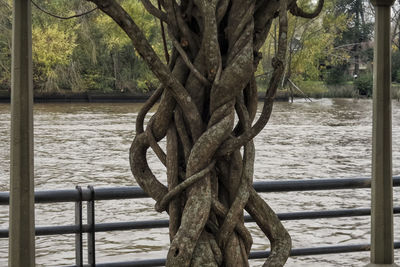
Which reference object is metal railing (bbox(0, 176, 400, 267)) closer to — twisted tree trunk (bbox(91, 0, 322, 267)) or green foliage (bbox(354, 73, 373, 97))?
twisted tree trunk (bbox(91, 0, 322, 267))

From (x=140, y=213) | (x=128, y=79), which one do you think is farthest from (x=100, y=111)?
(x=140, y=213)

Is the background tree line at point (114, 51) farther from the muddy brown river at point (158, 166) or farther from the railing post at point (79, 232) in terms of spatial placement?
the railing post at point (79, 232)

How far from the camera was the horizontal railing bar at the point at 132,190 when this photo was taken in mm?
2432

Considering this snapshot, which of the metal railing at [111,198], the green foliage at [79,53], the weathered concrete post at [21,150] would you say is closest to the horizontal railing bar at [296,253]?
the metal railing at [111,198]

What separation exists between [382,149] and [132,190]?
0.87 m

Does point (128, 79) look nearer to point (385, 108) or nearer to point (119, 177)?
point (119, 177)

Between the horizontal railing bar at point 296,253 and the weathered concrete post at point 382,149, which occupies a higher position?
the weathered concrete post at point 382,149

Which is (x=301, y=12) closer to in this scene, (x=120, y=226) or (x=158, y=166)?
(x=120, y=226)

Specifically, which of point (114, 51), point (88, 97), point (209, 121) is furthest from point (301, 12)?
point (88, 97)

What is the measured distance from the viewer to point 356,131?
23062 millimetres

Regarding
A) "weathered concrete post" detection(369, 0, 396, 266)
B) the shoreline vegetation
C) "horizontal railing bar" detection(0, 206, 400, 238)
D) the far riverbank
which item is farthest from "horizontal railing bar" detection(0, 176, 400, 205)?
the far riverbank

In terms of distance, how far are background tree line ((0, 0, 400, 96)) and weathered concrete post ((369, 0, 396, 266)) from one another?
2670 cm

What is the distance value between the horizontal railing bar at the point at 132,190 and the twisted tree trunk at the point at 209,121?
1.88 ft

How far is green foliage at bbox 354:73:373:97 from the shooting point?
32.4 meters
